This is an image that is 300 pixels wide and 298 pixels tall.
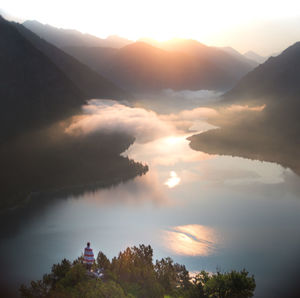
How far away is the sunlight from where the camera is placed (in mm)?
127250

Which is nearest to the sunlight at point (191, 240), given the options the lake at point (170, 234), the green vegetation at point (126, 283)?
the lake at point (170, 234)

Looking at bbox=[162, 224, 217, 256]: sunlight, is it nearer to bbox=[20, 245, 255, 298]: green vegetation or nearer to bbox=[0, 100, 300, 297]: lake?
bbox=[0, 100, 300, 297]: lake

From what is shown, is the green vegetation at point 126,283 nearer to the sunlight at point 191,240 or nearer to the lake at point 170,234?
the lake at point 170,234

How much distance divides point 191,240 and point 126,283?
78334 mm

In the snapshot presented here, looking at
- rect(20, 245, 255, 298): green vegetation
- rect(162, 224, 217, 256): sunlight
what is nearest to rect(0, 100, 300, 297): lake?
rect(162, 224, 217, 256): sunlight

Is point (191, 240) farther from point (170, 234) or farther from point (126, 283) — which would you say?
point (126, 283)

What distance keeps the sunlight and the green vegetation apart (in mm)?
52345

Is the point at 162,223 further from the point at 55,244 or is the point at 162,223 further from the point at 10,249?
the point at 10,249

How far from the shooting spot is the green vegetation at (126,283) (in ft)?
185

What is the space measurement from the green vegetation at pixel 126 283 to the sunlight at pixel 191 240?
5234cm

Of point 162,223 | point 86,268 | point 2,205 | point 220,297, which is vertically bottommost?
point 220,297

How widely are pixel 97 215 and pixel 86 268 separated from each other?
394ft

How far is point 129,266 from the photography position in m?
69.2

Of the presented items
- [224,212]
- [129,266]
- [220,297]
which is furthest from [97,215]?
[220,297]
